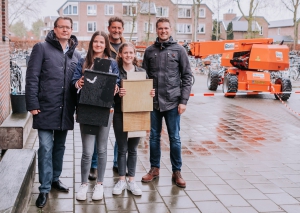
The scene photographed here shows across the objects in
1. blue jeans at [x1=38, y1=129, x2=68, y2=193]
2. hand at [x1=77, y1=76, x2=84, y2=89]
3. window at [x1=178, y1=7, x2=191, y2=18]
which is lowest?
blue jeans at [x1=38, y1=129, x2=68, y2=193]

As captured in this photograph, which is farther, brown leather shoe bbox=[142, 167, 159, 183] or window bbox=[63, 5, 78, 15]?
window bbox=[63, 5, 78, 15]

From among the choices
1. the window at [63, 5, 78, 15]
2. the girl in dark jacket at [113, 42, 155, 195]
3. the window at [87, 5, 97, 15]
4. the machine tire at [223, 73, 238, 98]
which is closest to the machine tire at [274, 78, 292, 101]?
the machine tire at [223, 73, 238, 98]

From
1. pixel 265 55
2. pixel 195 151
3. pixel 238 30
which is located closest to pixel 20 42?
pixel 238 30

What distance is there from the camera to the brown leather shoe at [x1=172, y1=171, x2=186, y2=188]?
4.80 m

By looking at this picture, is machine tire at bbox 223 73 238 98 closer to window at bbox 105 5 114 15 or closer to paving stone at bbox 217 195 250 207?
paving stone at bbox 217 195 250 207

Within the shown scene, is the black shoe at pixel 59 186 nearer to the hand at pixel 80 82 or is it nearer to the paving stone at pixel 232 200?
the hand at pixel 80 82

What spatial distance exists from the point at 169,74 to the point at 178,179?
4.03 ft

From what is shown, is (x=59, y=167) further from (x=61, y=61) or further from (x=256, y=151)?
(x=256, y=151)

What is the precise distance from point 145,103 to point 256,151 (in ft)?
9.68

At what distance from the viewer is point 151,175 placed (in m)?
5.02

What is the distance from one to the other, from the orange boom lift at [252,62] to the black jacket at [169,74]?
882 cm

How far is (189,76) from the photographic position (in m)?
4.75

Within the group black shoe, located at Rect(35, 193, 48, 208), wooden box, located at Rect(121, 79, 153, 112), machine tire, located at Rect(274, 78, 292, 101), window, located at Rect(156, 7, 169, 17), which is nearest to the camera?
black shoe, located at Rect(35, 193, 48, 208)

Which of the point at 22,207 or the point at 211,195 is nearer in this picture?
the point at 22,207
